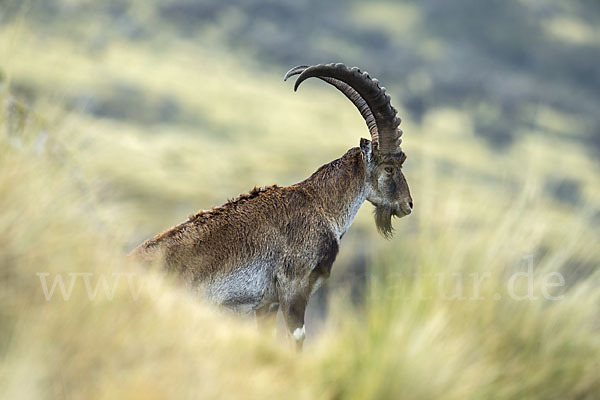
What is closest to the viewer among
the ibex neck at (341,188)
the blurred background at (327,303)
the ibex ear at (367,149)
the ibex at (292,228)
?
the blurred background at (327,303)

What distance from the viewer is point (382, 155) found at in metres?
12.0

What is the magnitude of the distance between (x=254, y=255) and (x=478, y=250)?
3.50 m

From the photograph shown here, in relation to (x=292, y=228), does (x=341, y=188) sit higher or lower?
higher

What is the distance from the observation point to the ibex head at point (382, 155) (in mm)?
11723

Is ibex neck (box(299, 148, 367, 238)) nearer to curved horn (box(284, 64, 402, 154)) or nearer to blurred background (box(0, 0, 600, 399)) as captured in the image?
curved horn (box(284, 64, 402, 154))

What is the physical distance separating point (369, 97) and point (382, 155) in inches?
37.6

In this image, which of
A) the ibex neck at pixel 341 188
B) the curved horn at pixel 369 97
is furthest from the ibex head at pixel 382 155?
the ibex neck at pixel 341 188

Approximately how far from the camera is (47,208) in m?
6.41

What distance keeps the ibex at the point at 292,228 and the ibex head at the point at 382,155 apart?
0.05 feet

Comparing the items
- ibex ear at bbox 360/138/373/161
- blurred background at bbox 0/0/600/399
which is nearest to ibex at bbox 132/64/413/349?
ibex ear at bbox 360/138/373/161

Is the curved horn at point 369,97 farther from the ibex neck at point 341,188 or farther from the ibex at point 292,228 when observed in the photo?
the ibex neck at point 341,188

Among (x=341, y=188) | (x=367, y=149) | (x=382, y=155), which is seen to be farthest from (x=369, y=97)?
(x=341, y=188)

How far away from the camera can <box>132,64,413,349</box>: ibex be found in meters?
9.79

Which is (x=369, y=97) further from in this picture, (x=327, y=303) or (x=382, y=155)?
(x=327, y=303)
